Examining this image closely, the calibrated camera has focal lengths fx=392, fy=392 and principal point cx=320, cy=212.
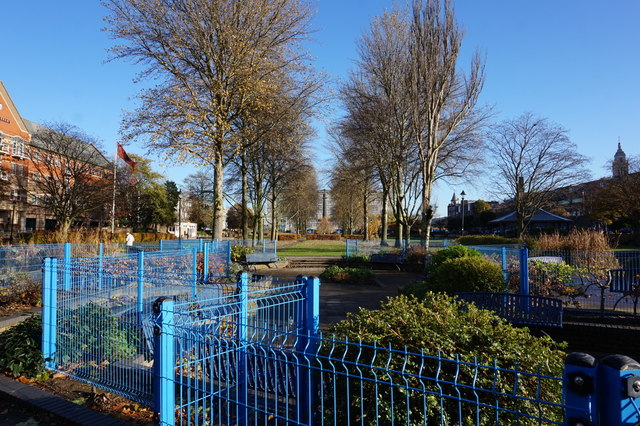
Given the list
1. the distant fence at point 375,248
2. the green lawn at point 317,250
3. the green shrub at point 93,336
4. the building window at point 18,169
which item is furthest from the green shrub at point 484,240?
the building window at point 18,169

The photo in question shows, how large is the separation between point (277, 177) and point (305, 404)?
3089 centimetres

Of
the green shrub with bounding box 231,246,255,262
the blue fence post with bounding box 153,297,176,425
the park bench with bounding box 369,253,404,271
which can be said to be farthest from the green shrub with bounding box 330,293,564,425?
the park bench with bounding box 369,253,404,271

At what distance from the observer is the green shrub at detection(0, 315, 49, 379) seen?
4.97 metres

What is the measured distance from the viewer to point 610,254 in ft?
39.5

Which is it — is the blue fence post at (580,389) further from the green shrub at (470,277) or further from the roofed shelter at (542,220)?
the roofed shelter at (542,220)

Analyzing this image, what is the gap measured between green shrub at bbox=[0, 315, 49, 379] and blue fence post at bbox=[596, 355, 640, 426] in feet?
19.3

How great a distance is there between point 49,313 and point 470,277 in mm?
8250

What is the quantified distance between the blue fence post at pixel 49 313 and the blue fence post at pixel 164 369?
3.07m

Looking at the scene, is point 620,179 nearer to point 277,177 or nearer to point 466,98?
point 466,98

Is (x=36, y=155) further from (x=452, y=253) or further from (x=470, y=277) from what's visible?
(x=470, y=277)

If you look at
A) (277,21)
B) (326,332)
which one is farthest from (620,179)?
(326,332)

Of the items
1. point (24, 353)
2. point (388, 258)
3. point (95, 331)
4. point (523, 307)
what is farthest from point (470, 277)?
point (388, 258)

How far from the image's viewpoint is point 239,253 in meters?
21.5

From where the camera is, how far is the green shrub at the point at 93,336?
180 inches
